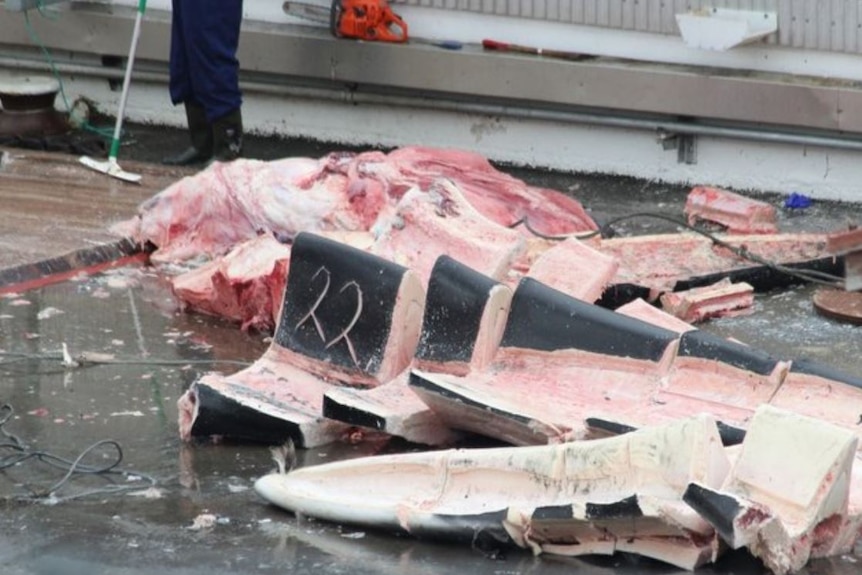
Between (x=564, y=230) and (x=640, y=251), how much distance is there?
52 centimetres

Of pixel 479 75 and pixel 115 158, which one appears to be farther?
pixel 479 75

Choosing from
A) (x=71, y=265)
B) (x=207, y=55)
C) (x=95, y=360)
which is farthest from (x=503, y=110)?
(x=95, y=360)

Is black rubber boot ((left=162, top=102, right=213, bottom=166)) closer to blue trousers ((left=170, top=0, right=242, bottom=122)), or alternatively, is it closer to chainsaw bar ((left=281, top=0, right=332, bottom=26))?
blue trousers ((left=170, top=0, right=242, bottom=122))

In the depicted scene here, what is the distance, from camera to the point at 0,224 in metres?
8.63

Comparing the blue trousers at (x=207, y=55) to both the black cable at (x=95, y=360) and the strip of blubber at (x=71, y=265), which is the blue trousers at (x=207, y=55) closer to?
the strip of blubber at (x=71, y=265)

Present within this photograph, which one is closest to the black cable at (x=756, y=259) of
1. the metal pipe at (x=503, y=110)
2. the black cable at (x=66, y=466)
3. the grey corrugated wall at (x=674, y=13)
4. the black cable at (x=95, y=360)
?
the metal pipe at (x=503, y=110)

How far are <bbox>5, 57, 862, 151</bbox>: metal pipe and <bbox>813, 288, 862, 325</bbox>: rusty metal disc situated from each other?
5.84 ft

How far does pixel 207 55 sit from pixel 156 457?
4197 millimetres

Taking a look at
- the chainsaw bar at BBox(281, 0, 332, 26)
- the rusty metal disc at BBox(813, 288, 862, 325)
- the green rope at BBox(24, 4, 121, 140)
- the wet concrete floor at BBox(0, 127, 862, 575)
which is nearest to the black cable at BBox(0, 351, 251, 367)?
the wet concrete floor at BBox(0, 127, 862, 575)

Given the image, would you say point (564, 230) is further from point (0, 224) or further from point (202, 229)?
point (0, 224)

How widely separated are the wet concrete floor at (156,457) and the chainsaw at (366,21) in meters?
2.57

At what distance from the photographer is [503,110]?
10242 millimetres

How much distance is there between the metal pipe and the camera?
31.4 feet

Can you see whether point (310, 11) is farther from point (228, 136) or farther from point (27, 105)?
point (27, 105)
